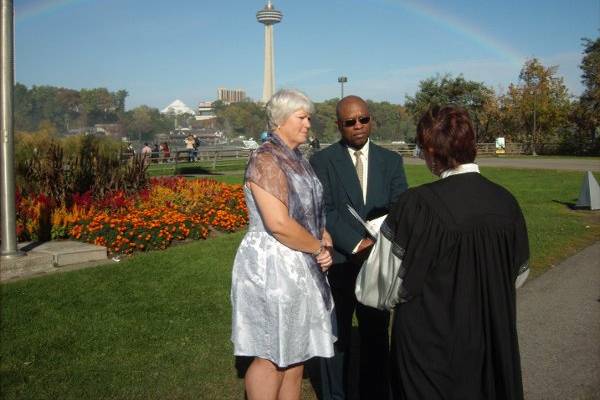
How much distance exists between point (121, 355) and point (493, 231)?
3395 mm

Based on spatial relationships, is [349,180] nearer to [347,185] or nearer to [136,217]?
[347,185]

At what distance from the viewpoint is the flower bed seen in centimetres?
880

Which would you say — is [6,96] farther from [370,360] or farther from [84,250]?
[370,360]

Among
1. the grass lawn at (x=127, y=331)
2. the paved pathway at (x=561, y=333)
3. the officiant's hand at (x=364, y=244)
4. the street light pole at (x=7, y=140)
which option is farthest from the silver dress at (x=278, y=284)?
the street light pole at (x=7, y=140)

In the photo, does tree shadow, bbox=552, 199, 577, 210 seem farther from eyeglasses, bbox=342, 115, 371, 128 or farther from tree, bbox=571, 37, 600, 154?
tree, bbox=571, 37, 600, 154

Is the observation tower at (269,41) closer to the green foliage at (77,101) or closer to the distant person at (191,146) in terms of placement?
the green foliage at (77,101)

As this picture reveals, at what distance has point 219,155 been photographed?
131 ft

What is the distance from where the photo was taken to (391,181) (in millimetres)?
3945

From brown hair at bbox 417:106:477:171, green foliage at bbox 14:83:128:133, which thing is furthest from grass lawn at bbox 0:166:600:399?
green foliage at bbox 14:83:128:133

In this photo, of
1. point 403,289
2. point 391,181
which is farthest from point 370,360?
point 403,289

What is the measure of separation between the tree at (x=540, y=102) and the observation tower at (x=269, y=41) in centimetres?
7091

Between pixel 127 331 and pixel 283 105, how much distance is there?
3066mm

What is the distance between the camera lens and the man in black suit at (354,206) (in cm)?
379

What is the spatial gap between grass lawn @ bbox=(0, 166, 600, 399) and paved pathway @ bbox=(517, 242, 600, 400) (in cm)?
108
